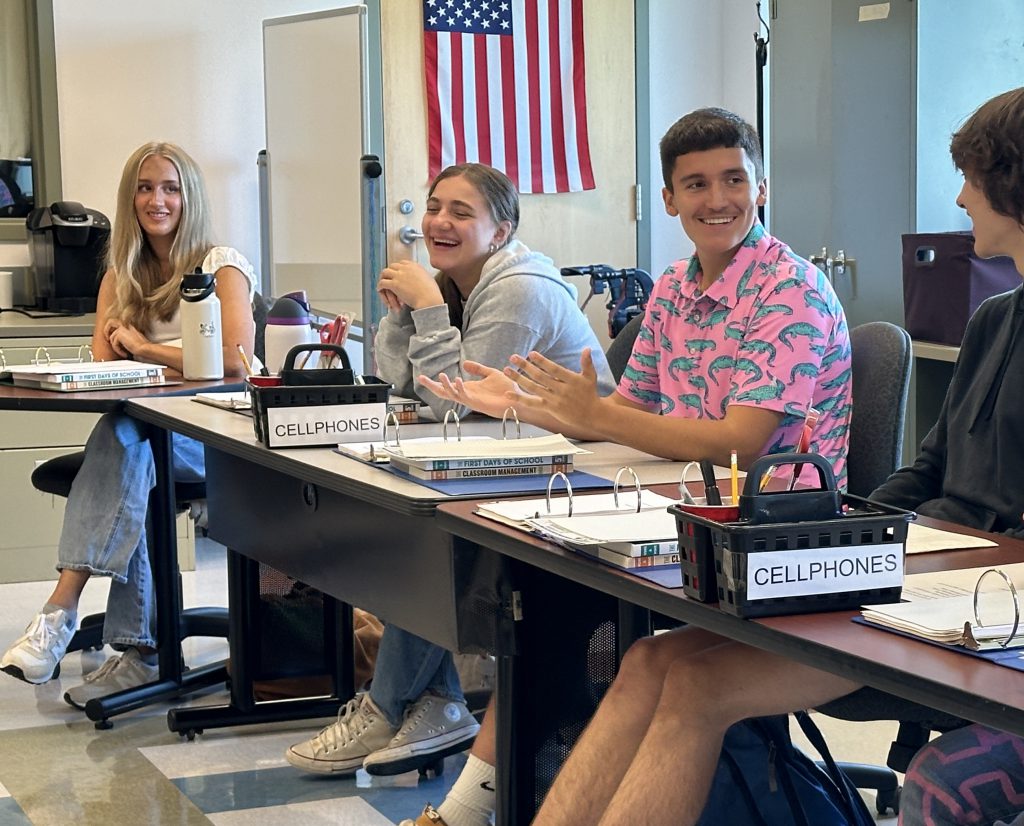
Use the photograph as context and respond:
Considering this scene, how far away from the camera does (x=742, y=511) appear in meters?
1.32

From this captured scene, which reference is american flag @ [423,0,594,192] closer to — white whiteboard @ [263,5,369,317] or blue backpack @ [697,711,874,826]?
white whiteboard @ [263,5,369,317]

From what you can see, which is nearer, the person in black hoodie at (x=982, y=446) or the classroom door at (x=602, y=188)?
the person in black hoodie at (x=982, y=446)

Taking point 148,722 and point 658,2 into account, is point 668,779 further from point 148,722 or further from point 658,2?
point 658,2

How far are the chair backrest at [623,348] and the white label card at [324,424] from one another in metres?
0.71

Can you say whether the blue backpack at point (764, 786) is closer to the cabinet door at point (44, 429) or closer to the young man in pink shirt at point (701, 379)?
the young man in pink shirt at point (701, 379)

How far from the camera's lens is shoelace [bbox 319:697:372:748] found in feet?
8.99

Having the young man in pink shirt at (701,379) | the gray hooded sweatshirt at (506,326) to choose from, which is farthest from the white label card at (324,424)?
the gray hooded sweatshirt at (506,326)

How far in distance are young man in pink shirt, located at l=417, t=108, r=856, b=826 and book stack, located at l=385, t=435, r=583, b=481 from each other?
136mm

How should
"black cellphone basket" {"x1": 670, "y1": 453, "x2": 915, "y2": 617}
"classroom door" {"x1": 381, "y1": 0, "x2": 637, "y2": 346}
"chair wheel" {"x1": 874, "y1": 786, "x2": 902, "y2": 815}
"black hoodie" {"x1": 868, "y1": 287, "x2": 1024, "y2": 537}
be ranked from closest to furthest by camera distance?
"black cellphone basket" {"x1": 670, "y1": 453, "x2": 915, "y2": 617} → "black hoodie" {"x1": 868, "y1": 287, "x2": 1024, "y2": 537} → "chair wheel" {"x1": 874, "y1": 786, "x2": 902, "y2": 815} → "classroom door" {"x1": 381, "y1": 0, "x2": 637, "y2": 346}

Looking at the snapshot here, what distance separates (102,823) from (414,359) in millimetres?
987

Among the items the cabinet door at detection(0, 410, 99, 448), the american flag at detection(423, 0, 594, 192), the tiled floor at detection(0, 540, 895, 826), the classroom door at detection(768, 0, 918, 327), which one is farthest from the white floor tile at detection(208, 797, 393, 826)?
the american flag at detection(423, 0, 594, 192)

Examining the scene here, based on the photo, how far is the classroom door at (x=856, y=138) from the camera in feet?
14.5

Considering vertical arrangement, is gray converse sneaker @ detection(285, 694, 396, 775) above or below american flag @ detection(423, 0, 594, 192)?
below

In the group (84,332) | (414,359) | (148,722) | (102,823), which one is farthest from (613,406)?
(84,332)
